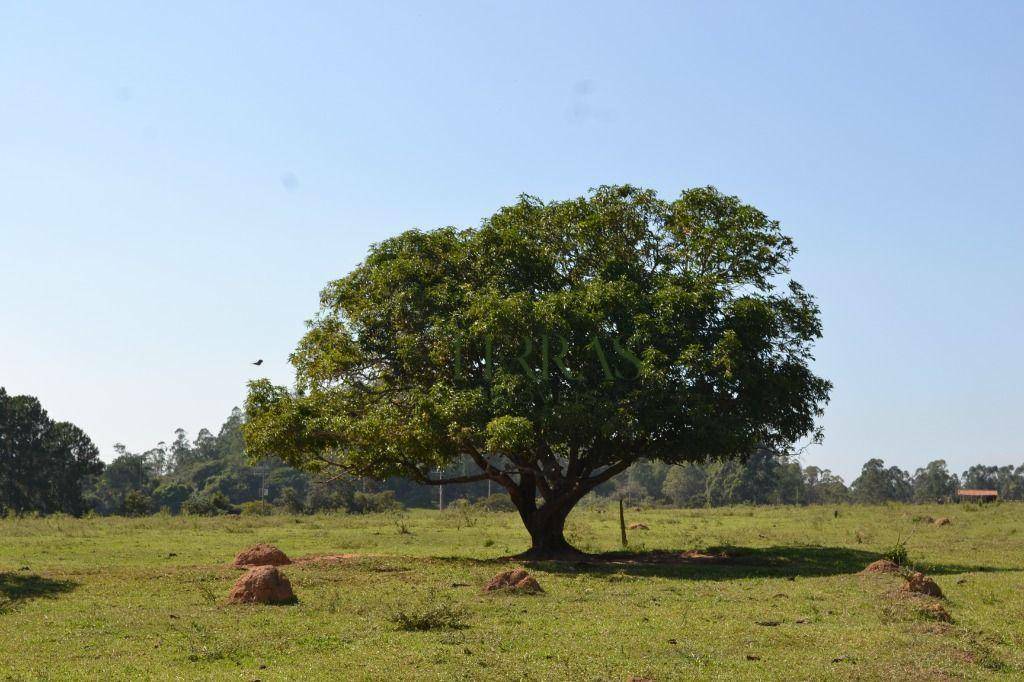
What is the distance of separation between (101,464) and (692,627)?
3186 inches

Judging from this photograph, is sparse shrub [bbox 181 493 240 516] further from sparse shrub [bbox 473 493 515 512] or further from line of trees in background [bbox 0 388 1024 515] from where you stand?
sparse shrub [bbox 473 493 515 512]

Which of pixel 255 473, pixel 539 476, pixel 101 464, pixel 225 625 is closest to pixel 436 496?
pixel 255 473

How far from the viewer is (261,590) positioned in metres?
20.9

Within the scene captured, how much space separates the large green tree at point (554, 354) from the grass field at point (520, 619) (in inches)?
144

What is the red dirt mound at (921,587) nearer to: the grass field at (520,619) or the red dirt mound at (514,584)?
the grass field at (520,619)

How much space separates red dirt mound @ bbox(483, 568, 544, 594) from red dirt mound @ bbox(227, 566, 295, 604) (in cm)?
454

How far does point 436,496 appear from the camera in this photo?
127m

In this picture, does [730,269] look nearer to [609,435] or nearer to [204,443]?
[609,435]

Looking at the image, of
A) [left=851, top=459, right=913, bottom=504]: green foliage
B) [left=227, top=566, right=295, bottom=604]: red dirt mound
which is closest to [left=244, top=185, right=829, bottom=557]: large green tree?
[left=227, top=566, right=295, bottom=604]: red dirt mound

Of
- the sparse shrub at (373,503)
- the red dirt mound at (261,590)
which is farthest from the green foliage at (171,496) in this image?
the red dirt mound at (261,590)

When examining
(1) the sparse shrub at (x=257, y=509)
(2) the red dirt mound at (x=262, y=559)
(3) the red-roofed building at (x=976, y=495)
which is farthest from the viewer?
(3) the red-roofed building at (x=976, y=495)

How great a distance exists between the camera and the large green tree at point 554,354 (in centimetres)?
2822

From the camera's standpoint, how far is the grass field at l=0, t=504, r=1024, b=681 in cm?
1450

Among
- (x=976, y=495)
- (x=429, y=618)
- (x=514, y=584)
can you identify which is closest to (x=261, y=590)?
(x=429, y=618)
